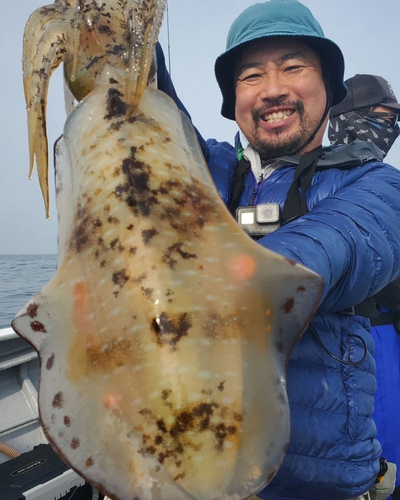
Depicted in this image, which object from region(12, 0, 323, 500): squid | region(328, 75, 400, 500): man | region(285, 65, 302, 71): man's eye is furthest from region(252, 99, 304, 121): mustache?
region(12, 0, 323, 500): squid

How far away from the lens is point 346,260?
5.91ft

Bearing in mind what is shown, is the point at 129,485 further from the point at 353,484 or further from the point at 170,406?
the point at 353,484

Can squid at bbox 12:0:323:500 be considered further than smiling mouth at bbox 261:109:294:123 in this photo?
No

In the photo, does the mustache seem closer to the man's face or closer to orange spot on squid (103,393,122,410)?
the man's face

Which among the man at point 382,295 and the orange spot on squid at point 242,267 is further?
the man at point 382,295

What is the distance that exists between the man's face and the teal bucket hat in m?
0.09

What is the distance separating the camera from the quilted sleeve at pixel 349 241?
165 centimetres

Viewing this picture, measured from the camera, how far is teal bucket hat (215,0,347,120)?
2939 mm

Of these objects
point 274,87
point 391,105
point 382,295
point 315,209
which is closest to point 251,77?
point 274,87

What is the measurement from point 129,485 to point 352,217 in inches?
55.8

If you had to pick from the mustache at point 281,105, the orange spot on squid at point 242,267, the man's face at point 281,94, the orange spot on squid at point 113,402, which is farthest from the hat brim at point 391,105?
the orange spot on squid at point 113,402

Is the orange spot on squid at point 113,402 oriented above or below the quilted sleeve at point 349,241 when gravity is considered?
below

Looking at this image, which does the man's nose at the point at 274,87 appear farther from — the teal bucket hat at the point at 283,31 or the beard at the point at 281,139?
the teal bucket hat at the point at 283,31

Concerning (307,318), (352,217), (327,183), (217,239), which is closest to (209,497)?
(307,318)
